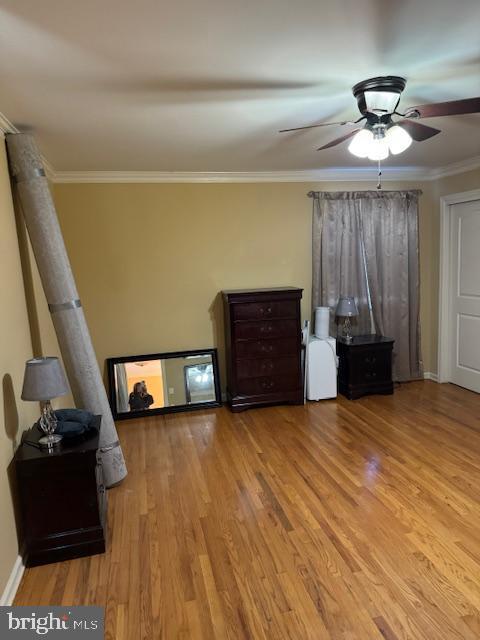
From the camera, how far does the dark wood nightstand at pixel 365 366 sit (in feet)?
14.6

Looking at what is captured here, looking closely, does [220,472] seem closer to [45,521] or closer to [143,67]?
[45,521]

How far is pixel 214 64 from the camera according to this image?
1862 mm

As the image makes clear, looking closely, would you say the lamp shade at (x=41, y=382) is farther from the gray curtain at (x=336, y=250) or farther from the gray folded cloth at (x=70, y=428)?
the gray curtain at (x=336, y=250)

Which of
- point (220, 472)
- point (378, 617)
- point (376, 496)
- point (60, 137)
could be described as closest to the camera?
point (378, 617)

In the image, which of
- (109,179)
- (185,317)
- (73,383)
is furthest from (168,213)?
(73,383)

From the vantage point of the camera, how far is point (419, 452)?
3.22m

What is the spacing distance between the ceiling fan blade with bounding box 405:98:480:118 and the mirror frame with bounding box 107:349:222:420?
10.1ft

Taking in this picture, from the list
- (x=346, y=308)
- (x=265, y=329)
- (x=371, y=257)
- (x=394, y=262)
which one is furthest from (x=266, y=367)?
(x=394, y=262)

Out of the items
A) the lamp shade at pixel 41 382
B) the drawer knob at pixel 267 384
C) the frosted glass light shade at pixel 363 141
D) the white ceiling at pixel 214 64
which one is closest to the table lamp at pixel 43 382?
the lamp shade at pixel 41 382

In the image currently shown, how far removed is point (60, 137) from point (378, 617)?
10.7 feet

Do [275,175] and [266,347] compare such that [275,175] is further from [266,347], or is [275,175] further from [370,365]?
[370,365]

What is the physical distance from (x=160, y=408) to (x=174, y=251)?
162cm

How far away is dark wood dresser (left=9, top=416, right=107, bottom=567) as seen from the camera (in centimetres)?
212

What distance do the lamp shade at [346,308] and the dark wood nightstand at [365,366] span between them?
299 millimetres
